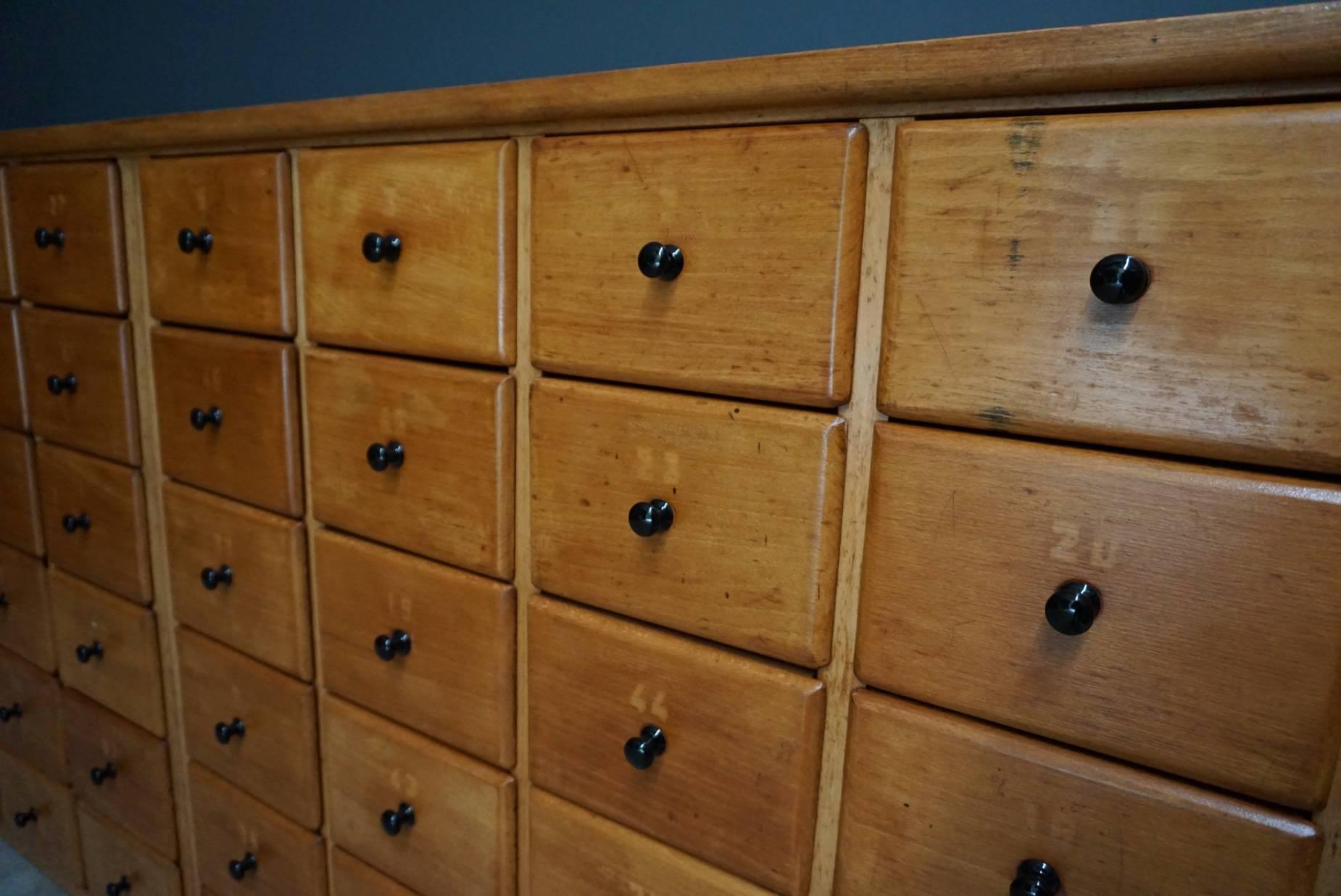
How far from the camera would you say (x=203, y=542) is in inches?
43.0

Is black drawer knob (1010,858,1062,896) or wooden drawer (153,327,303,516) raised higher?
wooden drawer (153,327,303,516)

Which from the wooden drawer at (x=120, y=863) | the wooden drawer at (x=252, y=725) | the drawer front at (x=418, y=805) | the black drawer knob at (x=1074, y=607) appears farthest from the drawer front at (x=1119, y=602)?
the wooden drawer at (x=120, y=863)

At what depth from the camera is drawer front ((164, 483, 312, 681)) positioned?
1.00 m

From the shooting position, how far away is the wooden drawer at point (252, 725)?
1.05 m

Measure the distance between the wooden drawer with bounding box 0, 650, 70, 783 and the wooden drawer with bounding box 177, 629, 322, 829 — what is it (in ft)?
1.39

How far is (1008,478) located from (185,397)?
A: 101 cm

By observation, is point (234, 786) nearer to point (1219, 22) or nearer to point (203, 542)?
point (203, 542)

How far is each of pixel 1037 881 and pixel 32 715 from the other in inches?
66.3

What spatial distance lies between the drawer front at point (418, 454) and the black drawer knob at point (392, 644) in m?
0.10

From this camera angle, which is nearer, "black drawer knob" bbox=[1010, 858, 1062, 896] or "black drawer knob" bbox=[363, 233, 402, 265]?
"black drawer knob" bbox=[1010, 858, 1062, 896]

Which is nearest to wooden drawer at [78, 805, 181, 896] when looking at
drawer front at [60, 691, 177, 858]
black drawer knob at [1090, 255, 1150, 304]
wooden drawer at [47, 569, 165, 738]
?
drawer front at [60, 691, 177, 858]

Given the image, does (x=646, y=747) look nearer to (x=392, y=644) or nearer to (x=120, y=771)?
(x=392, y=644)

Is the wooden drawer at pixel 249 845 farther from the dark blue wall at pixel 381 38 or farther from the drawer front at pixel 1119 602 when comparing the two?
the dark blue wall at pixel 381 38

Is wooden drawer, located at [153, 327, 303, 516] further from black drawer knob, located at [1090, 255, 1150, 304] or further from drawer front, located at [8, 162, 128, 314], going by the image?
black drawer knob, located at [1090, 255, 1150, 304]
